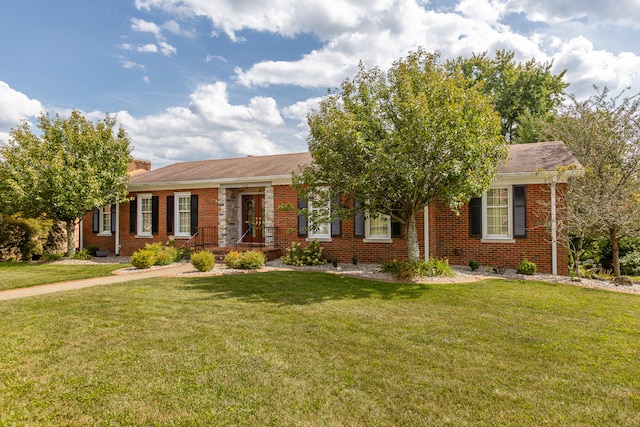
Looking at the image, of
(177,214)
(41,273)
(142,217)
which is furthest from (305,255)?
(142,217)

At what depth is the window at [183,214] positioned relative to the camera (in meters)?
16.1

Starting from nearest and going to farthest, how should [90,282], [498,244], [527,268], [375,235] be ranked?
1. [90,282]
2. [527,268]
3. [498,244]
4. [375,235]

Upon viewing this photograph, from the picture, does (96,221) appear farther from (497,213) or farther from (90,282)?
(497,213)

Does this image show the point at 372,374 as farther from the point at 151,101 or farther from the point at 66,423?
the point at 151,101

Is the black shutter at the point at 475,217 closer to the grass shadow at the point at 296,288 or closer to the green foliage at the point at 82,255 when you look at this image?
the grass shadow at the point at 296,288

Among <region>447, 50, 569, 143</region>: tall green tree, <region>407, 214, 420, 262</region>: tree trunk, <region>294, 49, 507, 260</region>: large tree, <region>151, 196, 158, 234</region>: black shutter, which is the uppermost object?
<region>447, 50, 569, 143</region>: tall green tree

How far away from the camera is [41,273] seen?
38.0 feet

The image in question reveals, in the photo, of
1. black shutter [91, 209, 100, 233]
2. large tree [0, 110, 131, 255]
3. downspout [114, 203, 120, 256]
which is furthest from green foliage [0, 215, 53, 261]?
downspout [114, 203, 120, 256]

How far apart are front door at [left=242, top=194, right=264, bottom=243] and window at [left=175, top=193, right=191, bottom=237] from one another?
246 cm

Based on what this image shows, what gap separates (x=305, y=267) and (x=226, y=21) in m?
8.34

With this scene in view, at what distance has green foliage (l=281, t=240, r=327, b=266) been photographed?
509 inches

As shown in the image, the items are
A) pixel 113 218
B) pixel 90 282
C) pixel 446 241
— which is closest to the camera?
pixel 90 282

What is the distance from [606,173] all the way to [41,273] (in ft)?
59.9

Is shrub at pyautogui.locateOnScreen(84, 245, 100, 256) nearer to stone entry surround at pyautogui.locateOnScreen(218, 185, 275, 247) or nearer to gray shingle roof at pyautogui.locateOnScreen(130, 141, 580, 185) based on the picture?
gray shingle roof at pyautogui.locateOnScreen(130, 141, 580, 185)
